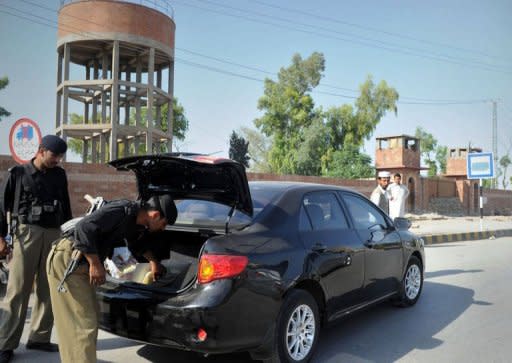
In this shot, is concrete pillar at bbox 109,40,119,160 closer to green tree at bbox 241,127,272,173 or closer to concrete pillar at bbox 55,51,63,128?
concrete pillar at bbox 55,51,63,128

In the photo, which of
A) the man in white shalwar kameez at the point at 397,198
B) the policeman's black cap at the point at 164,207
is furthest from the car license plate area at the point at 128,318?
the man in white shalwar kameez at the point at 397,198

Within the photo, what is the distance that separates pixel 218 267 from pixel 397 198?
6.04m

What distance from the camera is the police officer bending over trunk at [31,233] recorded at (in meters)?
3.83

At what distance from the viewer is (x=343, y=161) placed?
31.2m

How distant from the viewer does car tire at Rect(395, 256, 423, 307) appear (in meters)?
5.60

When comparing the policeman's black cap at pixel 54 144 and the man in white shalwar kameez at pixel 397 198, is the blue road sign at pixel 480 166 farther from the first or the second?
the policeman's black cap at pixel 54 144

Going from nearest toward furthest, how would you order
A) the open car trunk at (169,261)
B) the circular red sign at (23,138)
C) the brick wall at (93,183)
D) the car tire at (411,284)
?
1. the open car trunk at (169,261)
2. the car tire at (411,284)
3. the circular red sign at (23,138)
4. the brick wall at (93,183)

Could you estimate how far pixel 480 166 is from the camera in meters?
17.5

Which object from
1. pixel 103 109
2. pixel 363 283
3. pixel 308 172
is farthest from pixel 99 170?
pixel 308 172

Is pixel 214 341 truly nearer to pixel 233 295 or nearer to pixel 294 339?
pixel 233 295

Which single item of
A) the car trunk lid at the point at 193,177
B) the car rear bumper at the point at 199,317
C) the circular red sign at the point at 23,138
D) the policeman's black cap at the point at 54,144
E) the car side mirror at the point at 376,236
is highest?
the circular red sign at the point at 23,138

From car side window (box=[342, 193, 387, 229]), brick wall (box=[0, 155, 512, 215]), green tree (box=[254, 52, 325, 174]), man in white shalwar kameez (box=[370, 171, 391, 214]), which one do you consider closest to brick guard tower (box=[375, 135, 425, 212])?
brick wall (box=[0, 155, 512, 215])

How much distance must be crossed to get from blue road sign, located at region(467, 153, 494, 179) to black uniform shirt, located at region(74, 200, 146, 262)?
16633 millimetres

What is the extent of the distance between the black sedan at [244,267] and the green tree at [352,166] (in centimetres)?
2586
